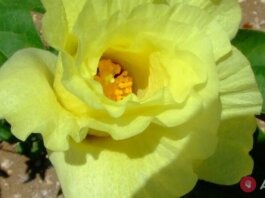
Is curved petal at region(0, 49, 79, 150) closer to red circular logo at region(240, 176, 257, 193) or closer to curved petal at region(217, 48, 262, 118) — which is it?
curved petal at region(217, 48, 262, 118)

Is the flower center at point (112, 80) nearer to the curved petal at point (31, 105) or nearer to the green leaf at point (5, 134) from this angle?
the curved petal at point (31, 105)

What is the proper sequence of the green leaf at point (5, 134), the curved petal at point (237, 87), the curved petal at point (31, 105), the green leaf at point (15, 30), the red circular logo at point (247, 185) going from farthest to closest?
1. the green leaf at point (5, 134)
2. the red circular logo at point (247, 185)
3. the green leaf at point (15, 30)
4. the curved petal at point (237, 87)
5. the curved petal at point (31, 105)

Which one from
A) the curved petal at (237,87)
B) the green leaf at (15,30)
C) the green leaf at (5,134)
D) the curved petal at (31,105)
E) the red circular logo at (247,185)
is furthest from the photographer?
the green leaf at (5,134)

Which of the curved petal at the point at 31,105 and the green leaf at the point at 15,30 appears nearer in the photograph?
the curved petal at the point at 31,105

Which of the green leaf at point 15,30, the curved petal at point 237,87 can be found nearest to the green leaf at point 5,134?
the green leaf at point 15,30

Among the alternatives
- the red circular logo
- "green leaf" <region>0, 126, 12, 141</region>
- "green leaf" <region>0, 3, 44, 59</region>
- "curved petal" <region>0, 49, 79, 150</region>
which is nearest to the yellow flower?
"curved petal" <region>0, 49, 79, 150</region>

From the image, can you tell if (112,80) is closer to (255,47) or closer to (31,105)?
(31,105)

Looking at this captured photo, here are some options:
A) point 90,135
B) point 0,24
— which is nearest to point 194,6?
point 90,135
